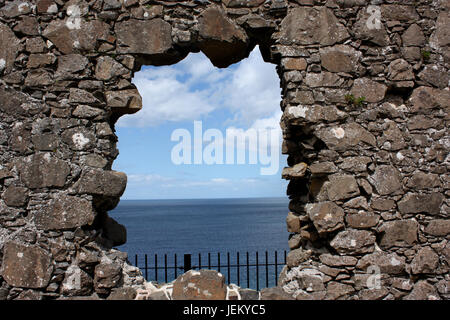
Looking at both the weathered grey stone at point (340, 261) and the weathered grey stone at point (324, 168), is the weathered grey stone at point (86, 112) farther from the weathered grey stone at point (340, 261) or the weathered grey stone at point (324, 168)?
the weathered grey stone at point (340, 261)

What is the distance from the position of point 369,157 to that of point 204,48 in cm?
223

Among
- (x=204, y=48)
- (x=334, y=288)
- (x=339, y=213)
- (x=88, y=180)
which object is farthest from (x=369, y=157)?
(x=88, y=180)

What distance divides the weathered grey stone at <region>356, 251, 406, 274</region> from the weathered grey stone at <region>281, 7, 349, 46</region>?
2375mm

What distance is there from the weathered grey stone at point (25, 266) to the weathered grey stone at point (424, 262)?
151 inches

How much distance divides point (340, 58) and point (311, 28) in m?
0.47

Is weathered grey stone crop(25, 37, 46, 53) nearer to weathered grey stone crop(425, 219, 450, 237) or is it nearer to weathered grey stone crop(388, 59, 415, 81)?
weathered grey stone crop(388, 59, 415, 81)

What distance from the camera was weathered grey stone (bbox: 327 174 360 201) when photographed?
3623 millimetres

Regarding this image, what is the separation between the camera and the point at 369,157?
369 cm

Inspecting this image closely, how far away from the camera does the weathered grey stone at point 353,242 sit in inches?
141

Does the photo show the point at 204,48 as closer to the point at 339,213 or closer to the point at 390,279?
the point at 339,213

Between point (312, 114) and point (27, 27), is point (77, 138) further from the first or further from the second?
point (312, 114)

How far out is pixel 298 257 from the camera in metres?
3.78
